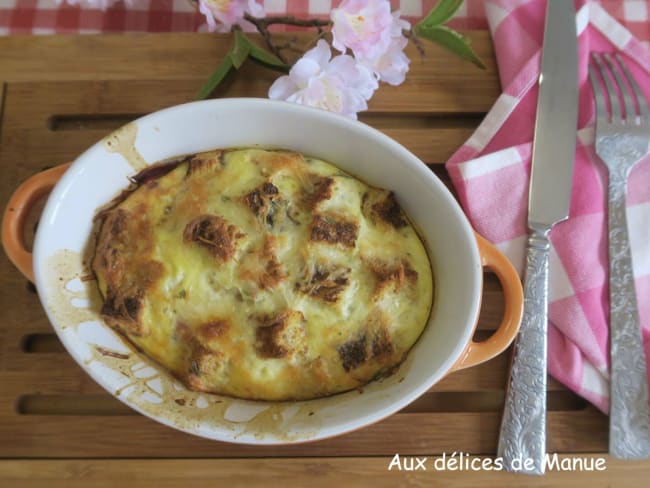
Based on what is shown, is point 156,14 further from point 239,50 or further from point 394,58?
point 394,58

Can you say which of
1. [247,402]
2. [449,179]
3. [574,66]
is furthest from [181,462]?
[574,66]

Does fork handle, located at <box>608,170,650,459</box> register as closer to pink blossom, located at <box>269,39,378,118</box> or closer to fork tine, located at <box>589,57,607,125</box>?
fork tine, located at <box>589,57,607,125</box>

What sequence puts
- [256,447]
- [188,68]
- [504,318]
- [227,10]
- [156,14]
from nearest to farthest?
1. [504,318]
2. [256,447]
3. [227,10]
4. [188,68]
5. [156,14]

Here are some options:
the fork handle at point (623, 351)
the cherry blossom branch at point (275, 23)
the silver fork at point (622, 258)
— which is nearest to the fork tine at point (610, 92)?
the silver fork at point (622, 258)

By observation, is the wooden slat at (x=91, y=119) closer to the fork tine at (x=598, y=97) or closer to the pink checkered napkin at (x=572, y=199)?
the pink checkered napkin at (x=572, y=199)

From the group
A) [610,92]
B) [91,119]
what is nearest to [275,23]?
[91,119]

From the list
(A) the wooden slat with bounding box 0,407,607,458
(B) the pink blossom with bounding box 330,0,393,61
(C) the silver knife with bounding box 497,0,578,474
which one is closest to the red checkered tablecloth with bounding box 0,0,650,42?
(C) the silver knife with bounding box 497,0,578,474
